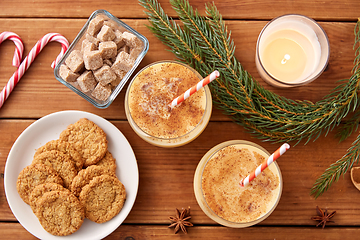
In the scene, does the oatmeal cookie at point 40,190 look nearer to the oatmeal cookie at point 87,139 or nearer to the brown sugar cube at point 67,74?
the oatmeal cookie at point 87,139

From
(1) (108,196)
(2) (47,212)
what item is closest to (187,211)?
(1) (108,196)

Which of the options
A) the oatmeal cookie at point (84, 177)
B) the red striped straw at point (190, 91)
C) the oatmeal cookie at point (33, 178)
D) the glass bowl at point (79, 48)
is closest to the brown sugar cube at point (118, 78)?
the glass bowl at point (79, 48)

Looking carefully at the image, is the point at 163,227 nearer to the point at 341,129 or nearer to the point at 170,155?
the point at 170,155

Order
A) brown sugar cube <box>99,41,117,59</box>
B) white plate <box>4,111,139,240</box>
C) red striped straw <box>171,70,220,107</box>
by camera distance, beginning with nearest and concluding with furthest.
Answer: red striped straw <box>171,70,220,107</box> → brown sugar cube <box>99,41,117,59</box> → white plate <box>4,111,139,240</box>

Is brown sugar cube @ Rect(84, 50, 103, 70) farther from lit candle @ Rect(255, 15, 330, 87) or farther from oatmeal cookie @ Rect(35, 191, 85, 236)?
lit candle @ Rect(255, 15, 330, 87)

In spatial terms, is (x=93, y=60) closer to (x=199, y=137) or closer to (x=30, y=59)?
(x=30, y=59)

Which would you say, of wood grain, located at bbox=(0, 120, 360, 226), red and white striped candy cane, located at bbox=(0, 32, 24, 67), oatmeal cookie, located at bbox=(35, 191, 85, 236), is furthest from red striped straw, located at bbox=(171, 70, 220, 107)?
red and white striped candy cane, located at bbox=(0, 32, 24, 67)

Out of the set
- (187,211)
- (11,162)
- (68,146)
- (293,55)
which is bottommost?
(11,162)
